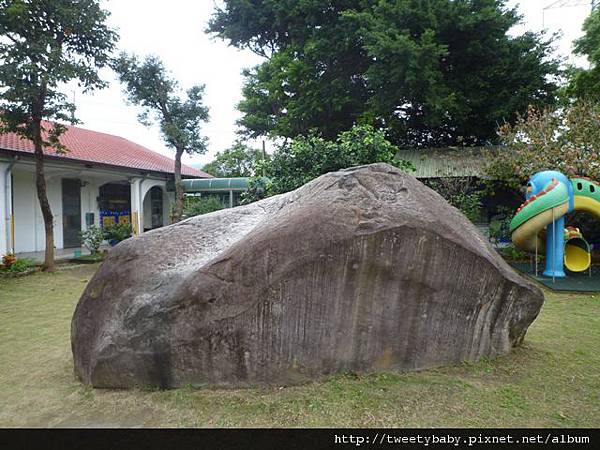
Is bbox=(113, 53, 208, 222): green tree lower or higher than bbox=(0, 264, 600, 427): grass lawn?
higher

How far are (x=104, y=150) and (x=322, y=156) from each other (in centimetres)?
1205

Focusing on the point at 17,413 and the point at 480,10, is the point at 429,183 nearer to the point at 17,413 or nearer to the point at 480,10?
the point at 480,10

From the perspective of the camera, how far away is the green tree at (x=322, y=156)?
9008mm

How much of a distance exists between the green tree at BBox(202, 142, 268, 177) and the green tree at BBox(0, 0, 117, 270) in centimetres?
2108

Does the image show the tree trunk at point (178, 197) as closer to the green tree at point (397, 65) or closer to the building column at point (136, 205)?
the building column at point (136, 205)

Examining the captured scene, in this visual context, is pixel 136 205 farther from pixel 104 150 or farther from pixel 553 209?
pixel 553 209

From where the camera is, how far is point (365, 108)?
14484 mm

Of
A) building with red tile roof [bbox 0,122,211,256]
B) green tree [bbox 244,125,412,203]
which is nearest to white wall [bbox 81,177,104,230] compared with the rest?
building with red tile roof [bbox 0,122,211,256]

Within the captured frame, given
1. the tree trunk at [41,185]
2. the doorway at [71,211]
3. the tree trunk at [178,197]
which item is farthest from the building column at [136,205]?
the tree trunk at [41,185]

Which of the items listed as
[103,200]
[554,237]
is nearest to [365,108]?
[554,237]

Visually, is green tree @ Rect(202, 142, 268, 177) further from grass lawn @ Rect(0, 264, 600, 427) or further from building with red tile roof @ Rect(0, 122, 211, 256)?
grass lawn @ Rect(0, 264, 600, 427)

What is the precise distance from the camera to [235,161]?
32.1 meters

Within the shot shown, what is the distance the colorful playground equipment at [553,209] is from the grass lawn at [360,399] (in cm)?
492

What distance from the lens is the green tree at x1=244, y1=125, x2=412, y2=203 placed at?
9008 mm
